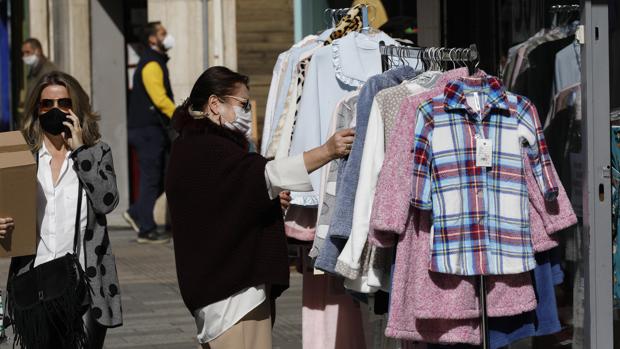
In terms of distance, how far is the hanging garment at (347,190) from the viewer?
6.11 meters

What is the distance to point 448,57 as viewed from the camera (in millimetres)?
6254

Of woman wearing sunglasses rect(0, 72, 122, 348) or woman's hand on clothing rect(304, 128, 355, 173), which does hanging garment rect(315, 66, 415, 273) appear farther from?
woman wearing sunglasses rect(0, 72, 122, 348)

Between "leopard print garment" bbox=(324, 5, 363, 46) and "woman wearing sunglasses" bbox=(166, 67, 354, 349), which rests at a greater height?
"leopard print garment" bbox=(324, 5, 363, 46)

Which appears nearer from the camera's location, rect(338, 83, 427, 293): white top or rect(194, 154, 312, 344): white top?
rect(194, 154, 312, 344): white top

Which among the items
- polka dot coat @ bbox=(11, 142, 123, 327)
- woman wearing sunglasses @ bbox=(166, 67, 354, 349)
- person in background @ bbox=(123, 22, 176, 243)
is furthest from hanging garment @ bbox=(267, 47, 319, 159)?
person in background @ bbox=(123, 22, 176, 243)

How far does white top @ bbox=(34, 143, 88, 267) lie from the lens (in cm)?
627

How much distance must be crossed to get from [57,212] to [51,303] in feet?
1.32

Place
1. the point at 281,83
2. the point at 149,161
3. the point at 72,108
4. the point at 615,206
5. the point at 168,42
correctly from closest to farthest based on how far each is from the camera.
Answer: the point at 72,108 < the point at 615,206 < the point at 281,83 < the point at 149,161 < the point at 168,42

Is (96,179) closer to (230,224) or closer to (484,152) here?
(230,224)

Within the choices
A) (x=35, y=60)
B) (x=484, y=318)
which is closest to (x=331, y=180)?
(x=484, y=318)

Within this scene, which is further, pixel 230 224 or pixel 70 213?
pixel 70 213


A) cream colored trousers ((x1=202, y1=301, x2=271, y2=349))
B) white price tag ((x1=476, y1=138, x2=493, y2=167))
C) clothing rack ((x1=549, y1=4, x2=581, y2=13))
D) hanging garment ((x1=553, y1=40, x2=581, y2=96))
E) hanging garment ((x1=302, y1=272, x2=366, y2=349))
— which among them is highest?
clothing rack ((x1=549, y1=4, x2=581, y2=13))

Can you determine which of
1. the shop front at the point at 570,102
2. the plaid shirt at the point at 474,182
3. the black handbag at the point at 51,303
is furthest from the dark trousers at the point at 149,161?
the plaid shirt at the point at 474,182

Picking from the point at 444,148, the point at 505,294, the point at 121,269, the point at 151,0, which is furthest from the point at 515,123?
the point at 151,0
